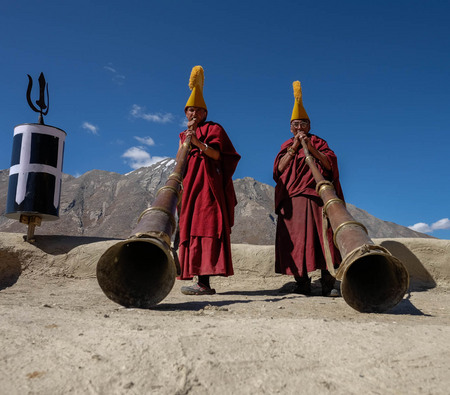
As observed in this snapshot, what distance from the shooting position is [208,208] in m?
3.56

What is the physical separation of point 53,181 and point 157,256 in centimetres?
247

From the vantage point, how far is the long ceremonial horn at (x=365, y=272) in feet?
7.61

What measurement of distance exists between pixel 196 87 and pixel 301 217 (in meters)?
1.72

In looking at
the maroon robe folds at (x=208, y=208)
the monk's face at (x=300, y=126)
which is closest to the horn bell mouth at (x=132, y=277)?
the maroon robe folds at (x=208, y=208)

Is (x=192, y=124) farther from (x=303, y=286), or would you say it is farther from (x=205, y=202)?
(x=303, y=286)

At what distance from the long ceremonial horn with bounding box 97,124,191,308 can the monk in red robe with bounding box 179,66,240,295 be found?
77 cm

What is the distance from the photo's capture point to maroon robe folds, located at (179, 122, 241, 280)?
344 centimetres

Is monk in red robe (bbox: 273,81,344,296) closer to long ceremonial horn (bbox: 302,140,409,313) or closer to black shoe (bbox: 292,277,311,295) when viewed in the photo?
black shoe (bbox: 292,277,311,295)

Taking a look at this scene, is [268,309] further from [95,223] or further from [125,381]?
[95,223]

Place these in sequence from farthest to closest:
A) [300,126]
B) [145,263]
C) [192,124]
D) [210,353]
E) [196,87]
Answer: [300,126], [196,87], [192,124], [145,263], [210,353]

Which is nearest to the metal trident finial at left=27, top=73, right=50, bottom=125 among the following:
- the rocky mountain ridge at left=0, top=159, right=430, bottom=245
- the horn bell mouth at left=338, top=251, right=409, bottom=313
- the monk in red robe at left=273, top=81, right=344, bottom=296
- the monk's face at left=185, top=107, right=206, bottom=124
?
the monk's face at left=185, top=107, right=206, bottom=124

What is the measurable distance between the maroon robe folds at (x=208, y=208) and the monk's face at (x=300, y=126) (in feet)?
2.50

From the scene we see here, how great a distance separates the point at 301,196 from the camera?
3.96 meters

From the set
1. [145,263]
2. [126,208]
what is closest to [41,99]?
[145,263]
